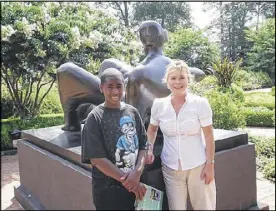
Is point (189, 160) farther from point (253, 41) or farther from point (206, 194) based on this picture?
point (253, 41)

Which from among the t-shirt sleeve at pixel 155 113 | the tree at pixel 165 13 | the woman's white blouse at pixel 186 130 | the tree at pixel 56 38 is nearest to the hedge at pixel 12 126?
the tree at pixel 56 38

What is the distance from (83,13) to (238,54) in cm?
1203

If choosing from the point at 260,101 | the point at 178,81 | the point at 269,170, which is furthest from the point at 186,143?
the point at 260,101

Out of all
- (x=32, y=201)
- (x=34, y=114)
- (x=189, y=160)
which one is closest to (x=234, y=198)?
(x=189, y=160)

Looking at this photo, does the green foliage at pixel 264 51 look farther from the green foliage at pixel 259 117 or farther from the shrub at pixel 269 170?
the shrub at pixel 269 170

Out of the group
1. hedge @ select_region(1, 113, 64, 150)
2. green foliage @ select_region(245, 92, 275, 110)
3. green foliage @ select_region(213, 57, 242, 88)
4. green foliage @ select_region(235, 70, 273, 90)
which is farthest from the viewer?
green foliage @ select_region(235, 70, 273, 90)

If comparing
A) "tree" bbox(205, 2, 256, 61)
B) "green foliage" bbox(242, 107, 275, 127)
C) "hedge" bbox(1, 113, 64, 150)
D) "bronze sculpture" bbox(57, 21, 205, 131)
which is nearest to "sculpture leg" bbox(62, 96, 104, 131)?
"bronze sculpture" bbox(57, 21, 205, 131)

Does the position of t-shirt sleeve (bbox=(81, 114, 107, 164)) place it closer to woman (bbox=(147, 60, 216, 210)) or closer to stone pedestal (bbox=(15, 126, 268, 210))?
woman (bbox=(147, 60, 216, 210))

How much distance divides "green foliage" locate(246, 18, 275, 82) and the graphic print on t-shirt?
52.5 ft

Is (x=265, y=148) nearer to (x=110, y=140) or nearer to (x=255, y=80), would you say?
(x=110, y=140)

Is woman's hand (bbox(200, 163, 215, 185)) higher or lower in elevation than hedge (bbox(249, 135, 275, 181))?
higher

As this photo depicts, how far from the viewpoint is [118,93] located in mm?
1569

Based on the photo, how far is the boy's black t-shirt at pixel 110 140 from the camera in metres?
1.52

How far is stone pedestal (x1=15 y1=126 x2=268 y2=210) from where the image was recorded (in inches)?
85.8
